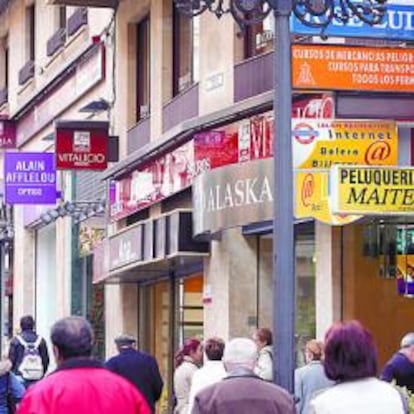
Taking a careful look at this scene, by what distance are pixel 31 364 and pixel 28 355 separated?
18 centimetres

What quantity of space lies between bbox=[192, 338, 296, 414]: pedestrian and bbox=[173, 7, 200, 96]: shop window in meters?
13.9

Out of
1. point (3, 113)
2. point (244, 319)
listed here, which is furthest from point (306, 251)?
point (3, 113)

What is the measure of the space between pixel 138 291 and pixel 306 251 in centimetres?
865

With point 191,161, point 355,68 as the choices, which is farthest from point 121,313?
point 355,68

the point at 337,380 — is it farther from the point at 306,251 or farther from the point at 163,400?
the point at 163,400

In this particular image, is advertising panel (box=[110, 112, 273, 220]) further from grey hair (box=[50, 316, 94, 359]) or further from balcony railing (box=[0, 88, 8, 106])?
balcony railing (box=[0, 88, 8, 106])

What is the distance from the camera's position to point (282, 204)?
1105cm

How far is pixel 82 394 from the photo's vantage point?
8.29 m

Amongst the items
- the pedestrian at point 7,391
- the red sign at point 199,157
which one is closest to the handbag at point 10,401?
the pedestrian at point 7,391

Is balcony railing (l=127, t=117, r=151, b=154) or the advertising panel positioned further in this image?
balcony railing (l=127, t=117, r=151, b=154)

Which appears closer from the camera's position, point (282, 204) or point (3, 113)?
point (282, 204)

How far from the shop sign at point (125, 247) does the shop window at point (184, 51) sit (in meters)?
2.31

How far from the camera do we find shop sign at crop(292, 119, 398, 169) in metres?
16.5

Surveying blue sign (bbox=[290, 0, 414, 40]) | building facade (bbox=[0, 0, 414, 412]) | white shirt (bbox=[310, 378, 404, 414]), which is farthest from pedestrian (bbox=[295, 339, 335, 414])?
white shirt (bbox=[310, 378, 404, 414])
